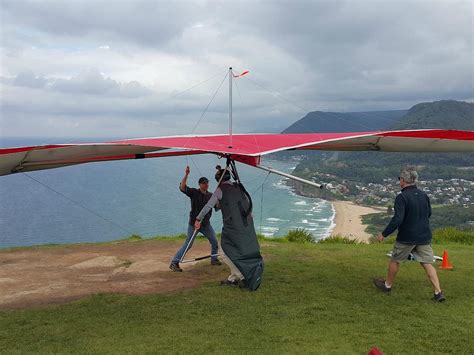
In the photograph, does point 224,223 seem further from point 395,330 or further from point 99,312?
point 395,330

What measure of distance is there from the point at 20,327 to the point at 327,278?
15.4ft

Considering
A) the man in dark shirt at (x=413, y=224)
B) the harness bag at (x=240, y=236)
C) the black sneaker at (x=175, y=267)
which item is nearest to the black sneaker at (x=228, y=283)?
the harness bag at (x=240, y=236)

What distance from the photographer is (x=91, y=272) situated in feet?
25.5

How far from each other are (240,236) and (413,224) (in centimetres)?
257

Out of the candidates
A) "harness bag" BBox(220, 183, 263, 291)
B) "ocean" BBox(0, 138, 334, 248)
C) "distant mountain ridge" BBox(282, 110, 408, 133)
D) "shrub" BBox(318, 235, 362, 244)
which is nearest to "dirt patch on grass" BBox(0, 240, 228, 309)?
"harness bag" BBox(220, 183, 263, 291)

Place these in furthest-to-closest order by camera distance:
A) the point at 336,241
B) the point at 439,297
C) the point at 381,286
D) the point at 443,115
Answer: the point at 443,115 → the point at 336,241 → the point at 381,286 → the point at 439,297

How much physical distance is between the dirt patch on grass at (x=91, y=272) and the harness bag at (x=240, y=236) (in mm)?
932

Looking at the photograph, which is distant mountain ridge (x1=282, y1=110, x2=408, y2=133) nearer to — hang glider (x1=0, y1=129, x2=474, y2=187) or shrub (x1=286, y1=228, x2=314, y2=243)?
hang glider (x1=0, y1=129, x2=474, y2=187)

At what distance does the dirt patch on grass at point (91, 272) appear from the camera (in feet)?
21.6

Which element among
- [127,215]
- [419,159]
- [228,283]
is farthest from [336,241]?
[419,159]

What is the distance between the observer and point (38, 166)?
6.93 m

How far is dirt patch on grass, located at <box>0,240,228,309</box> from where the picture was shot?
6570mm

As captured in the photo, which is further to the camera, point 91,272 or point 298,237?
point 298,237

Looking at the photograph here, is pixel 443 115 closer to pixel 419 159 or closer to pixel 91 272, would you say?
pixel 419 159
